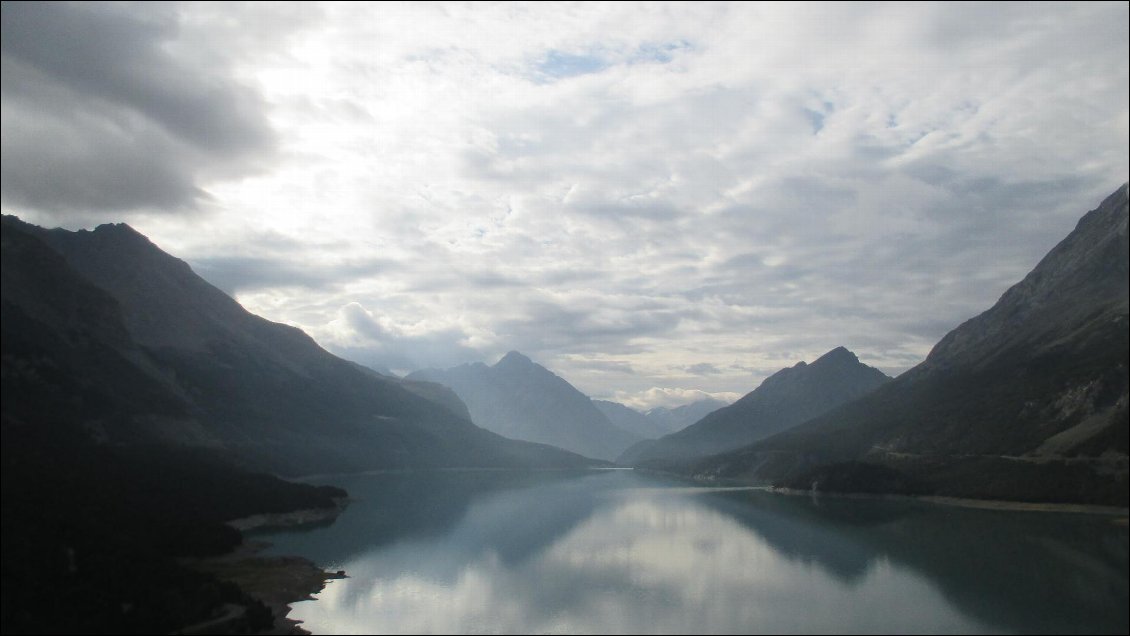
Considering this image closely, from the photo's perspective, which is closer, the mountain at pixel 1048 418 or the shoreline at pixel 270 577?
the shoreline at pixel 270 577

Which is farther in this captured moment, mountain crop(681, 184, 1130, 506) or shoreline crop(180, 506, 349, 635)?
mountain crop(681, 184, 1130, 506)

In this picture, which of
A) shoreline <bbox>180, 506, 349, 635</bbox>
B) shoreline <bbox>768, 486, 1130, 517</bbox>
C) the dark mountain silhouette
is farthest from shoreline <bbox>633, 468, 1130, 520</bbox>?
the dark mountain silhouette

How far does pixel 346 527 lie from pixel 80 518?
2303 inches

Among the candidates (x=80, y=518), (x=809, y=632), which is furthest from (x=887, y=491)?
(x=80, y=518)

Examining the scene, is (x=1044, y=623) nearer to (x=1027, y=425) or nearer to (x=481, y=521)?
(x=481, y=521)

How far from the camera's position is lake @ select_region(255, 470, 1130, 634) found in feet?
185

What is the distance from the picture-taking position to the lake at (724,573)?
5625 cm

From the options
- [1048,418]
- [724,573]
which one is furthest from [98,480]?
[1048,418]

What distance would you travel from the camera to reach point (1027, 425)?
151 metres

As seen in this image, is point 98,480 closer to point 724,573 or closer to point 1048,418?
point 724,573

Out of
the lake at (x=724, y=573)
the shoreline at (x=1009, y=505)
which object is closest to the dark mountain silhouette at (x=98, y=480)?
the lake at (x=724, y=573)

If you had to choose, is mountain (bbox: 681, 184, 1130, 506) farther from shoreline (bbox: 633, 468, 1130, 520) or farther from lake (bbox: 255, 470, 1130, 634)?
lake (bbox: 255, 470, 1130, 634)

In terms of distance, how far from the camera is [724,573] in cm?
7906

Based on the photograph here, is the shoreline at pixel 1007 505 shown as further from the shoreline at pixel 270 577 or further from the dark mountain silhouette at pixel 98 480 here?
the dark mountain silhouette at pixel 98 480
